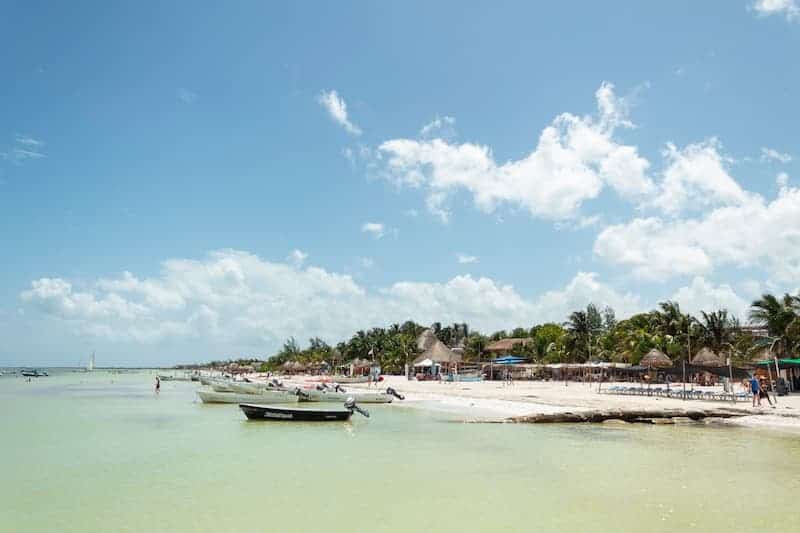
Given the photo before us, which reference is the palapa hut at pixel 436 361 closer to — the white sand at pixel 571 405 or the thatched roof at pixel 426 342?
the thatched roof at pixel 426 342

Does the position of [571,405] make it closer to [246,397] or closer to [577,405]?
[577,405]

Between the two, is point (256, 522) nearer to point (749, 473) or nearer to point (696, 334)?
point (749, 473)

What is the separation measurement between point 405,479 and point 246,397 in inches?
794

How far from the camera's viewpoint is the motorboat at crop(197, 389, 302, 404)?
29.9 m

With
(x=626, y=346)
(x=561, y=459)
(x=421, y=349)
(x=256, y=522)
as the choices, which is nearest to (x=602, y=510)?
(x=561, y=459)

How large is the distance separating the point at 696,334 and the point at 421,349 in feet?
94.3

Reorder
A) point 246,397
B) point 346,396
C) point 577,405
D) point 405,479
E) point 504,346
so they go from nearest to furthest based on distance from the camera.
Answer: point 405,479 < point 577,405 < point 246,397 < point 346,396 < point 504,346

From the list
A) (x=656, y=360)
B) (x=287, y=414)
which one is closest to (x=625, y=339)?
(x=656, y=360)

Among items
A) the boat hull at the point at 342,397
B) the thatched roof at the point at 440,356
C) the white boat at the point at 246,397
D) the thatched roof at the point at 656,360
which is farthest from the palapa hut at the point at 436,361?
the thatched roof at the point at 656,360

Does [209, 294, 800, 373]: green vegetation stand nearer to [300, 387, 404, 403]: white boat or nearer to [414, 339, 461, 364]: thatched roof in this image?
[414, 339, 461, 364]: thatched roof

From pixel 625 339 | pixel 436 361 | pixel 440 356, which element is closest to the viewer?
pixel 625 339

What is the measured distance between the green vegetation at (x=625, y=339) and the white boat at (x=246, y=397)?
24.9 m

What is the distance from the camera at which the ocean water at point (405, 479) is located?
869 centimetres

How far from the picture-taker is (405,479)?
11.5 metres
